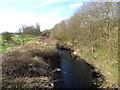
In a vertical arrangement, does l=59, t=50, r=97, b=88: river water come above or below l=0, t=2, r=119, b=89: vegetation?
below

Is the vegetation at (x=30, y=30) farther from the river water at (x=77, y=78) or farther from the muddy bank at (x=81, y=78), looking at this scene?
the muddy bank at (x=81, y=78)

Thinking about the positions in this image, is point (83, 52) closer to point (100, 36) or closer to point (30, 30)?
point (100, 36)

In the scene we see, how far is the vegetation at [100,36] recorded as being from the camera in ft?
53.1

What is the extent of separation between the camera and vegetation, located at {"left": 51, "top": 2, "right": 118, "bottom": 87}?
16.2 m

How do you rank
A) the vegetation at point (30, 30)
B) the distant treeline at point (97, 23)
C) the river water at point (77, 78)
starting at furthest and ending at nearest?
the vegetation at point (30, 30), the distant treeline at point (97, 23), the river water at point (77, 78)

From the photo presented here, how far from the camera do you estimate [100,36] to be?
25.1 meters

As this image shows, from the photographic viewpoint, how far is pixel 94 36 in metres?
29.3

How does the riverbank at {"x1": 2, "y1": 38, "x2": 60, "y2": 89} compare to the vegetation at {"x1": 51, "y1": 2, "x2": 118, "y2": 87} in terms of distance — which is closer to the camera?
the riverbank at {"x1": 2, "y1": 38, "x2": 60, "y2": 89}

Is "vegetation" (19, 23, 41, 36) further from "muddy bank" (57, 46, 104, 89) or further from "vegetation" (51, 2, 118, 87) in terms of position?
"muddy bank" (57, 46, 104, 89)

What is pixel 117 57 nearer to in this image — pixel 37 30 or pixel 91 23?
pixel 91 23

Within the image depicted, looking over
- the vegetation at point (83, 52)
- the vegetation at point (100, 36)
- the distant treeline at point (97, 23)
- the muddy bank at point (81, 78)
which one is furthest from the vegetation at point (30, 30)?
the muddy bank at point (81, 78)

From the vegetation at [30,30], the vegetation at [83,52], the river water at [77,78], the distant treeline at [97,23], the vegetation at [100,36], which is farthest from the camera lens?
the vegetation at [30,30]

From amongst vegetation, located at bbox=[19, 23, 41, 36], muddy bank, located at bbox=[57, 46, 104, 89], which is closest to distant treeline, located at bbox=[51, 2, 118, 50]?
muddy bank, located at bbox=[57, 46, 104, 89]

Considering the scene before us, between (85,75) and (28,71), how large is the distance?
7.03 m
